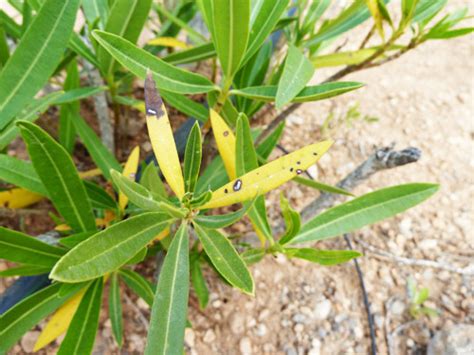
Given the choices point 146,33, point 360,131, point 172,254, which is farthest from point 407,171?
point 146,33

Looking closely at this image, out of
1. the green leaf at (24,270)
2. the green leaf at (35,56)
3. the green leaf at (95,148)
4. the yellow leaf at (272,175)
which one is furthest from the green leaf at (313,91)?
the green leaf at (24,270)

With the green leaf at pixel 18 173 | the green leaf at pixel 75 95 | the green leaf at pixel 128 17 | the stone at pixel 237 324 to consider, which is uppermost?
the green leaf at pixel 128 17

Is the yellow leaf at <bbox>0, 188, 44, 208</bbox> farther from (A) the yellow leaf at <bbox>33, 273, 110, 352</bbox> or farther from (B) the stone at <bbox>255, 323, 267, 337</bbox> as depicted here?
(B) the stone at <bbox>255, 323, 267, 337</bbox>

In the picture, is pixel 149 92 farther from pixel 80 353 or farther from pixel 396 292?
pixel 396 292

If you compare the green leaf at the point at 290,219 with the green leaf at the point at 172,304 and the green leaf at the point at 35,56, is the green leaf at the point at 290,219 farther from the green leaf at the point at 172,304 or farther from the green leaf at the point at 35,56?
the green leaf at the point at 35,56

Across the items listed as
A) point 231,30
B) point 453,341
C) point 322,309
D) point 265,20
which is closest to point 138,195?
point 231,30

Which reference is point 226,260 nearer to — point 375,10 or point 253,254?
point 253,254

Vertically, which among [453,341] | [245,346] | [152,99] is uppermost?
[152,99]
